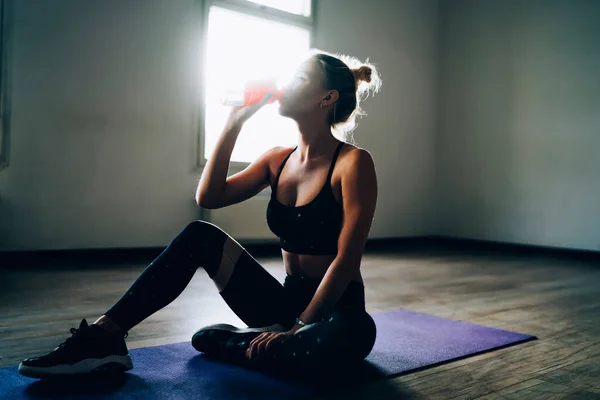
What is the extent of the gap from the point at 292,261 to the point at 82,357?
0.61 m

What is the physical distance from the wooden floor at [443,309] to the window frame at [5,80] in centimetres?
75

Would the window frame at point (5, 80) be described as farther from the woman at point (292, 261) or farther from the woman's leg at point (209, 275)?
the woman's leg at point (209, 275)

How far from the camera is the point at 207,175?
1734mm

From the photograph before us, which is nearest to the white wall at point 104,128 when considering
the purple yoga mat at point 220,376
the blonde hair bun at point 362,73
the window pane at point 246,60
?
the window pane at point 246,60

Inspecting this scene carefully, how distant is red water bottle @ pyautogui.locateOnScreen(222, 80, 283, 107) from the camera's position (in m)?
1.60

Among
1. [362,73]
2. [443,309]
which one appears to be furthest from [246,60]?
[362,73]

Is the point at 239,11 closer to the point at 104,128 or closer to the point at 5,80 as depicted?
the point at 104,128

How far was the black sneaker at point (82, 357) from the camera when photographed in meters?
1.39

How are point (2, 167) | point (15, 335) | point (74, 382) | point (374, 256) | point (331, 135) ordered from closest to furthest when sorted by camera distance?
point (74, 382) → point (331, 135) → point (15, 335) → point (2, 167) → point (374, 256)

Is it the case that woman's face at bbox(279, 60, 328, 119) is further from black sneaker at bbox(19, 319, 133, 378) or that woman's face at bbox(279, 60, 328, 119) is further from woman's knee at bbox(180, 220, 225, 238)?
black sneaker at bbox(19, 319, 133, 378)

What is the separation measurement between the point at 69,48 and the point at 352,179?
2982 mm

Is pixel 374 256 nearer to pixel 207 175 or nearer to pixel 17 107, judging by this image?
pixel 17 107

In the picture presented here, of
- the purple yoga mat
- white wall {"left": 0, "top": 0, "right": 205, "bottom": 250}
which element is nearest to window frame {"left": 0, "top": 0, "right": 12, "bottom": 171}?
white wall {"left": 0, "top": 0, "right": 205, "bottom": 250}

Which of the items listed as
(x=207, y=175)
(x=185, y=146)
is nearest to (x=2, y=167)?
(x=185, y=146)
